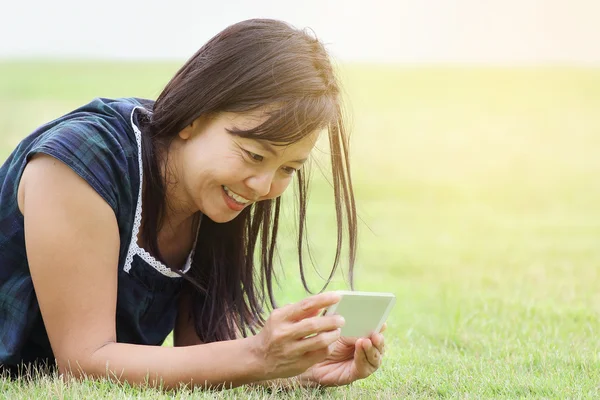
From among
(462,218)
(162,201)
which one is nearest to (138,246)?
(162,201)

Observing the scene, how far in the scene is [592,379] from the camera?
347 centimetres

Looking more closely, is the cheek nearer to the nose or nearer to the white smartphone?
the nose

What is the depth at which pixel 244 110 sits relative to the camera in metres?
3.00

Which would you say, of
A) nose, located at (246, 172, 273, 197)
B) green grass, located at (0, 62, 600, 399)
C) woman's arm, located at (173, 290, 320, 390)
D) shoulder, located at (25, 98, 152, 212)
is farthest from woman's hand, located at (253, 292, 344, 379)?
woman's arm, located at (173, 290, 320, 390)

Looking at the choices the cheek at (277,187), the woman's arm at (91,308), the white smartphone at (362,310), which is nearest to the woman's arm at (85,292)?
the woman's arm at (91,308)

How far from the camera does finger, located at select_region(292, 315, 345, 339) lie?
107 inches

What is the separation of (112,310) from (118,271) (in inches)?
9.9

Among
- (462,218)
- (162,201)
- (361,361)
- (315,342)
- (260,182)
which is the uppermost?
(260,182)

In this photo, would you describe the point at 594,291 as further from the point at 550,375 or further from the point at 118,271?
the point at 118,271

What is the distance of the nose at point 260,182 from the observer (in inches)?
119

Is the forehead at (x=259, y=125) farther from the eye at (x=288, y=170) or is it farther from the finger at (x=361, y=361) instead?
the finger at (x=361, y=361)

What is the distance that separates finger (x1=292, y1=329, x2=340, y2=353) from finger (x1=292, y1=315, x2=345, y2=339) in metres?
0.02

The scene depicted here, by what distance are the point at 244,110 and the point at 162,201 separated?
20.4 inches

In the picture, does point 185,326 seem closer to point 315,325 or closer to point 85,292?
point 85,292
